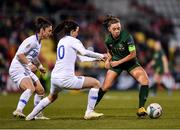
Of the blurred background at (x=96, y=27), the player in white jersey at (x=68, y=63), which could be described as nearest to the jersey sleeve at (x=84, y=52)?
the player in white jersey at (x=68, y=63)

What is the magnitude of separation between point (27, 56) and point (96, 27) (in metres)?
18.8

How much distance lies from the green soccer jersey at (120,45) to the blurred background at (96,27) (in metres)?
13.1

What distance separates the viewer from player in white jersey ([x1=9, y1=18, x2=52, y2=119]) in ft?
46.2

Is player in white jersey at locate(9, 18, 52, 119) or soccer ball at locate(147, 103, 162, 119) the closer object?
soccer ball at locate(147, 103, 162, 119)

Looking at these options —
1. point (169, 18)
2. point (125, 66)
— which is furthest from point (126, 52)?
point (169, 18)

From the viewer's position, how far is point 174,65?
3325 centimetres

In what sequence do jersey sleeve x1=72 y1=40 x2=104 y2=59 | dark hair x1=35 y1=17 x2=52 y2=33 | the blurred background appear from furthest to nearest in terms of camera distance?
1. the blurred background
2. dark hair x1=35 y1=17 x2=52 y2=33
3. jersey sleeve x1=72 y1=40 x2=104 y2=59

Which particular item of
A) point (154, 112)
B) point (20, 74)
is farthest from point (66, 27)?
point (154, 112)

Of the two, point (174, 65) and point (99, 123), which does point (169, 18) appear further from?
point (99, 123)

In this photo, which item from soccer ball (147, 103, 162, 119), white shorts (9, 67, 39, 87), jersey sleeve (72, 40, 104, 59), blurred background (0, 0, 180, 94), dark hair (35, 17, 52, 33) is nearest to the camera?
jersey sleeve (72, 40, 104, 59)

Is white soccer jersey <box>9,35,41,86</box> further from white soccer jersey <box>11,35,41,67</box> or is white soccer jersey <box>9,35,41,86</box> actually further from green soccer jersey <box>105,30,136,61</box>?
green soccer jersey <box>105,30,136,61</box>

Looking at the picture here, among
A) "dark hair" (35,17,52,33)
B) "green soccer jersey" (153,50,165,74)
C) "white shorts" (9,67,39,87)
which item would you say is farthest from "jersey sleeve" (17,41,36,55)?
"green soccer jersey" (153,50,165,74)

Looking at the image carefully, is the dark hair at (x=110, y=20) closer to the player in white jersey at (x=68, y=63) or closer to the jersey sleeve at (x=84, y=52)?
the player in white jersey at (x=68, y=63)

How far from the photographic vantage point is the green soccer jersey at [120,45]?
14305mm
